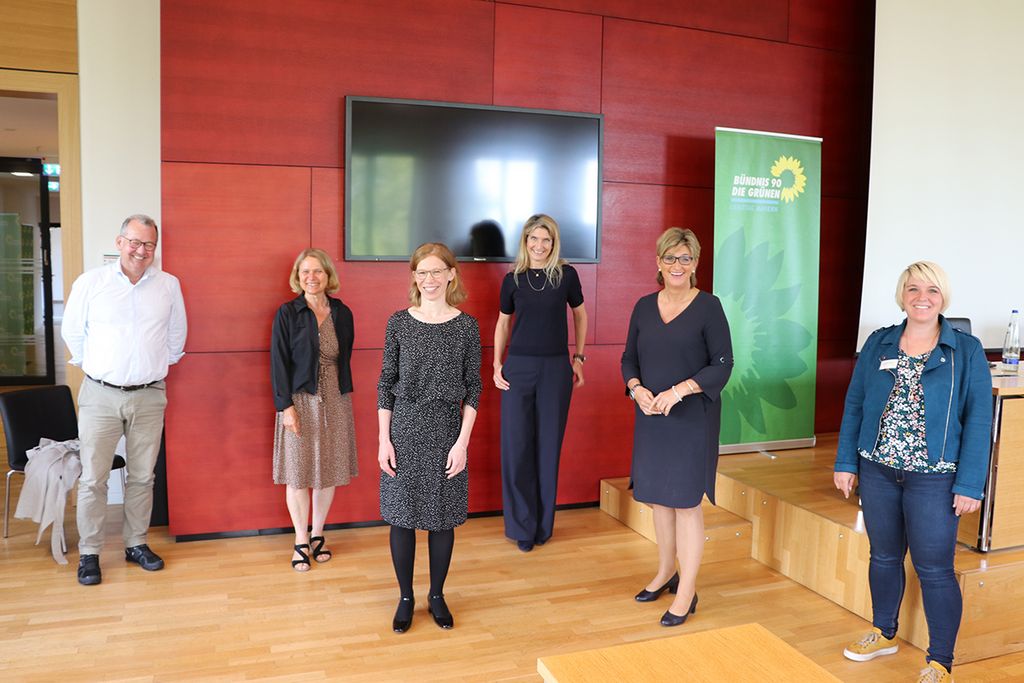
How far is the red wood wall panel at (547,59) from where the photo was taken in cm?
511

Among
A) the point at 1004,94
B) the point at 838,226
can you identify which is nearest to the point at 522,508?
the point at 838,226

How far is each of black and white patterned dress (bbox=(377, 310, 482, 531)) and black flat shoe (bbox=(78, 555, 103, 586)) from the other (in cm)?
171

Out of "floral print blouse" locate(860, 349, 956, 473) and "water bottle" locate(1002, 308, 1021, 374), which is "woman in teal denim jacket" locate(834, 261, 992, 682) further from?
"water bottle" locate(1002, 308, 1021, 374)

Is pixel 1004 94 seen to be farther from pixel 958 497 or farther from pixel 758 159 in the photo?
pixel 958 497

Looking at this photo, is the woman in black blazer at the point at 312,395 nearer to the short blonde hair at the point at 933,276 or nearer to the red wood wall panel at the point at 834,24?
the short blonde hair at the point at 933,276

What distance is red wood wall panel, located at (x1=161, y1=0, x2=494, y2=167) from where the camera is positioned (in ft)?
14.9

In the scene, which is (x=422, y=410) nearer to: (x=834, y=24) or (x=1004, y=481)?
(x=1004, y=481)

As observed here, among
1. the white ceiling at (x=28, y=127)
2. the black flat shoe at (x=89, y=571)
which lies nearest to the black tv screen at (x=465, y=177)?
the black flat shoe at (x=89, y=571)

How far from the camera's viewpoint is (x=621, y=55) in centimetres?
538

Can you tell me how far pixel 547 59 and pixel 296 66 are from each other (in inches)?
60.8

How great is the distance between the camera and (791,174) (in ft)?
18.4

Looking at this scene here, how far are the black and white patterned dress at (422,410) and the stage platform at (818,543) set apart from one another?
185 cm

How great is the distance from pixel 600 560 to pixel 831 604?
3.93ft

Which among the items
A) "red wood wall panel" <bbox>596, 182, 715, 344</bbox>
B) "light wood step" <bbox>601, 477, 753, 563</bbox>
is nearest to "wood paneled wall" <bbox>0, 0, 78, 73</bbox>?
"red wood wall panel" <bbox>596, 182, 715, 344</bbox>
